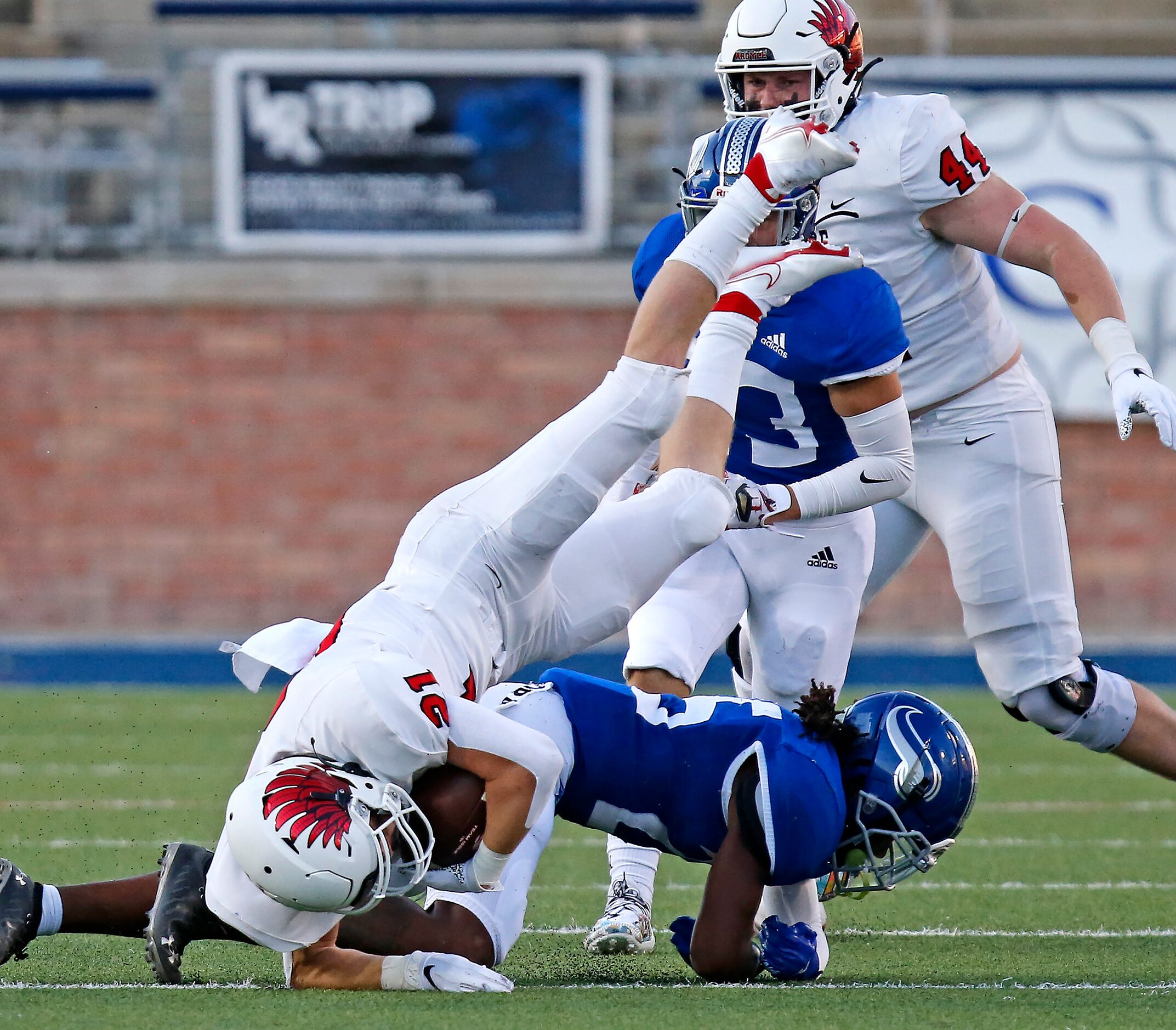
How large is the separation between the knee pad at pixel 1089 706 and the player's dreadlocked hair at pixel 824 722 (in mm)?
908

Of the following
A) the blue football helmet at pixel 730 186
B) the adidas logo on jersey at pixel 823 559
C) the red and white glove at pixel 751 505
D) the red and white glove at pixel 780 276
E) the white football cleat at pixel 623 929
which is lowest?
the white football cleat at pixel 623 929

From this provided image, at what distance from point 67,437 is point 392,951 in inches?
300

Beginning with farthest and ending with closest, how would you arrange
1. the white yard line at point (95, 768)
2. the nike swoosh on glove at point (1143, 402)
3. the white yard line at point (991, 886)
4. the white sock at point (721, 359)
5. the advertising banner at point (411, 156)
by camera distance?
the advertising banner at point (411, 156) < the white yard line at point (95, 768) < the white yard line at point (991, 886) < the nike swoosh on glove at point (1143, 402) < the white sock at point (721, 359)

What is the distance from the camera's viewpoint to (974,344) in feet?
14.1

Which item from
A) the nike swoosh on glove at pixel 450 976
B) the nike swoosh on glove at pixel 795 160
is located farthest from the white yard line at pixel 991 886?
the nike swoosh on glove at pixel 795 160

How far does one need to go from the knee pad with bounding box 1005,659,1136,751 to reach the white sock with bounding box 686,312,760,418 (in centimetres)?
102

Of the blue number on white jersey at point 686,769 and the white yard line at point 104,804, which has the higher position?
the blue number on white jersey at point 686,769

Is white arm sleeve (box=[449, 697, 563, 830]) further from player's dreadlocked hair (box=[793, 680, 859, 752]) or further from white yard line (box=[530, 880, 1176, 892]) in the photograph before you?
white yard line (box=[530, 880, 1176, 892])

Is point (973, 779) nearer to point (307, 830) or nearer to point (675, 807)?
point (675, 807)

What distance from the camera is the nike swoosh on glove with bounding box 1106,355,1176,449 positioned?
12.4 ft

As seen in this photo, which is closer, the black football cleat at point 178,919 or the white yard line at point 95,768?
the black football cleat at point 178,919

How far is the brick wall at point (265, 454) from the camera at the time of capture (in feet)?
33.9

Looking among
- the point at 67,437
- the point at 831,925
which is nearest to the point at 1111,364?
the point at 831,925

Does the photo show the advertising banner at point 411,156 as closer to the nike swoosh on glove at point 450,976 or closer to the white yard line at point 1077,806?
the white yard line at point 1077,806
